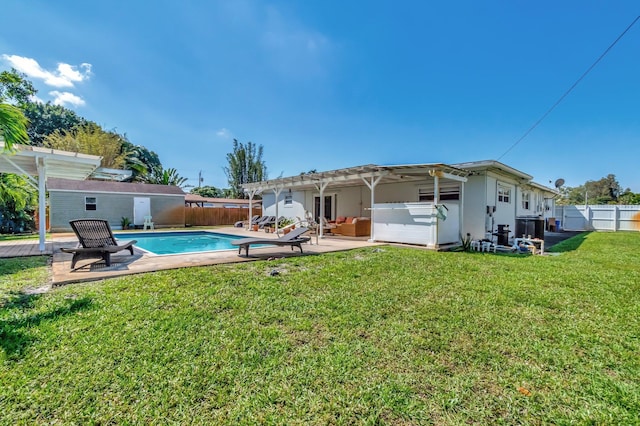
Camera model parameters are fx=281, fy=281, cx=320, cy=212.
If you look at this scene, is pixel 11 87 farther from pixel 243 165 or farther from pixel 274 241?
pixel 243 165

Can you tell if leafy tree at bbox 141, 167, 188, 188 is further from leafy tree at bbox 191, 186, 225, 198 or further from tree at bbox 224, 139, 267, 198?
leafy tree at bbox 191, 186, 225, 198

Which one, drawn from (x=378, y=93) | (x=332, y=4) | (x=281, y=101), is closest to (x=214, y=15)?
(x=332, y=4)

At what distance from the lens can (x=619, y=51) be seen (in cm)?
921

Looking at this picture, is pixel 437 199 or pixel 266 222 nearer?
pixel 437 199

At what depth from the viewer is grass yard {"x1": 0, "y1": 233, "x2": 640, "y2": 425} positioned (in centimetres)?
208

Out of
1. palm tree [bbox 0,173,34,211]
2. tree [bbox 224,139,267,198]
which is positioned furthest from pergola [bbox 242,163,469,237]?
tree [bbox 224,139,267,198]

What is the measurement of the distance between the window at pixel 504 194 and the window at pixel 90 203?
24.2m

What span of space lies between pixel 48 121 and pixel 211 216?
26.3 metres

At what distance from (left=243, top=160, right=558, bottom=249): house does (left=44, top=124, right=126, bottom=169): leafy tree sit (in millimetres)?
22177

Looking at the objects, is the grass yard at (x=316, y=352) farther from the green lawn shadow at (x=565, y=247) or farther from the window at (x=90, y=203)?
the window at (x=90, y=203)

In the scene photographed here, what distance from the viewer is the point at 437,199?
9.33 metres

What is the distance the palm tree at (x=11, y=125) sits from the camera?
157 inches

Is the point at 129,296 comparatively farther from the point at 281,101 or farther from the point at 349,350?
the point at 281,101

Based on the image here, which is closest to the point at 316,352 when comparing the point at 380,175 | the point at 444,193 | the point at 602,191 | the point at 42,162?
the point at 380,175
